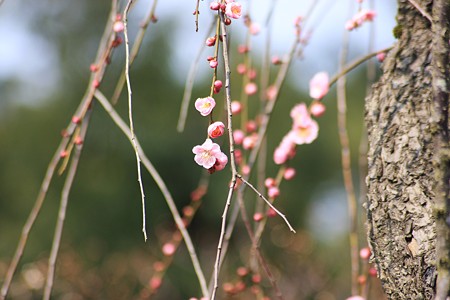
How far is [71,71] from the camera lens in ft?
25.8

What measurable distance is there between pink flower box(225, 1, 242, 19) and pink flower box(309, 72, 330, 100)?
528 millimetres

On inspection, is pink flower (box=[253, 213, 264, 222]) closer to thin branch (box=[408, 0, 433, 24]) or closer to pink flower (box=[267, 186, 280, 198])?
pink flower (box=[267, 186, 280, 198])

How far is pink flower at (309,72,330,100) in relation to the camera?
1407mm

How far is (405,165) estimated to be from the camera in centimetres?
94

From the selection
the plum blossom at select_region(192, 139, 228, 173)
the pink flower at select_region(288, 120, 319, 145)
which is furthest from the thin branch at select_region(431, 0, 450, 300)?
the pink flower at select_region(288, 120, 319, 145)

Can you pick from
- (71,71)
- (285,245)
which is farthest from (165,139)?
(285,245)

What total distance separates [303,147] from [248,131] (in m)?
7.15

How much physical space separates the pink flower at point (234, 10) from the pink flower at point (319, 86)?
528 millimetres

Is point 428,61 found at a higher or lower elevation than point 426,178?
higher

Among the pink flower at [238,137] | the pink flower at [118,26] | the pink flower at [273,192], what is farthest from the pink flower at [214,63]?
the pink flower at [238,137]

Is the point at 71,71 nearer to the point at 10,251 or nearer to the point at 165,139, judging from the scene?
the point at 165,139

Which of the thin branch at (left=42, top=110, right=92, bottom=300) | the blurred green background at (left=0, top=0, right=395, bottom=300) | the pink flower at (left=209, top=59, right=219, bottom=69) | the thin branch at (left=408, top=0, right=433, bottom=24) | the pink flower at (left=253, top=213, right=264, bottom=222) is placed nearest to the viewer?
the pink flower at (left=209, top=59, right=219, bottom=69)

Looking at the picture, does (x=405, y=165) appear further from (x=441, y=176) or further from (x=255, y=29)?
(x=255, y=29)

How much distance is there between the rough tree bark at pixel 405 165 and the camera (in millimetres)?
891
